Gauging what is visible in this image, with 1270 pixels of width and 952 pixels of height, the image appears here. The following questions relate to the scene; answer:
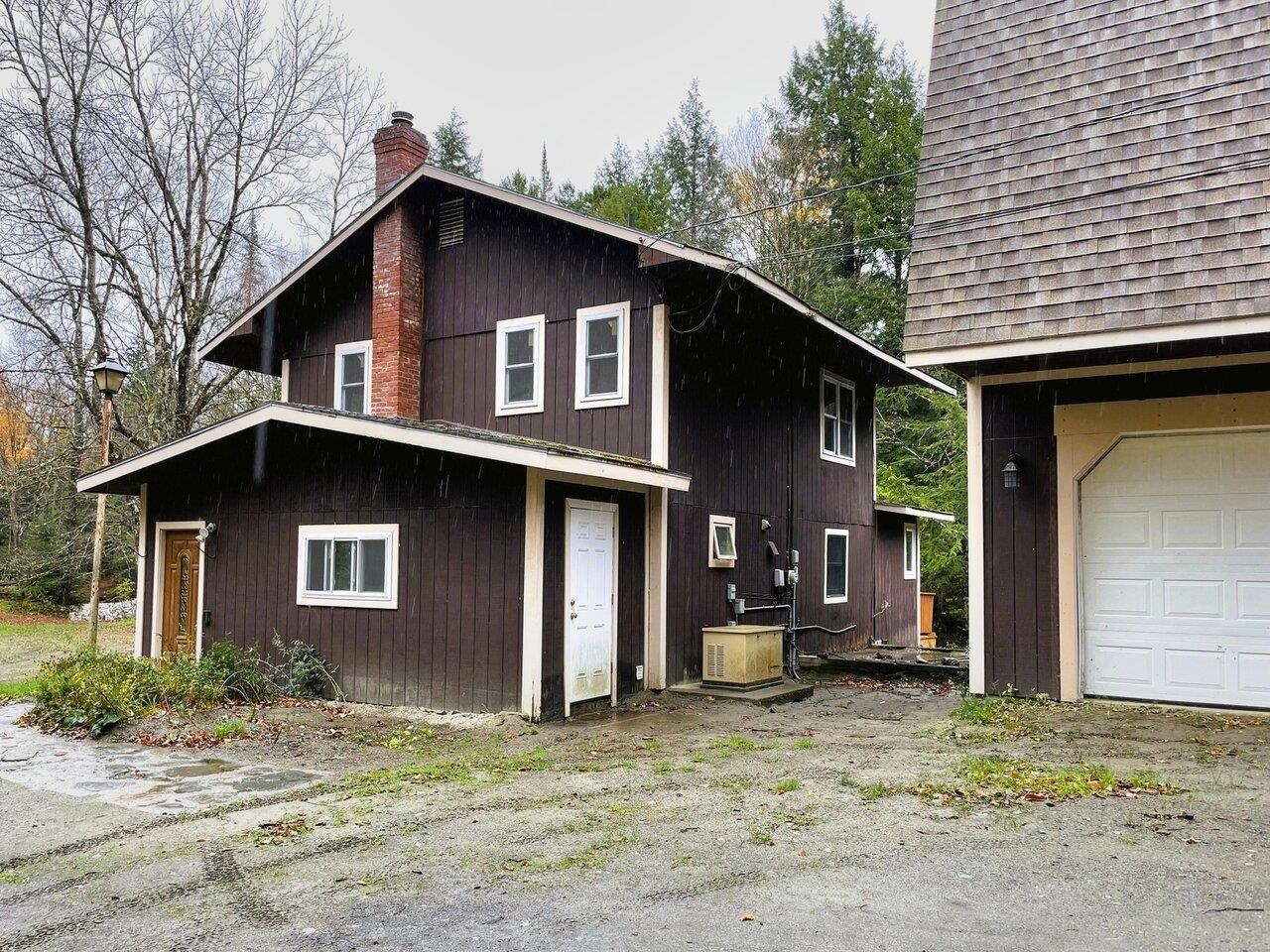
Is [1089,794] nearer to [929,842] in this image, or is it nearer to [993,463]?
[929,842]

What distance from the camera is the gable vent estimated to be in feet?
42.1

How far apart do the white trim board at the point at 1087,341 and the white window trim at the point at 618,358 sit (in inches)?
141

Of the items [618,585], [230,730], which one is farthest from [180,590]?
[618,585]

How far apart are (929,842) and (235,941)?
3390mm

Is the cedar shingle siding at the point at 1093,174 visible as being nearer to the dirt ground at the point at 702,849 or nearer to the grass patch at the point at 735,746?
the dirt ground at the point at 702,849

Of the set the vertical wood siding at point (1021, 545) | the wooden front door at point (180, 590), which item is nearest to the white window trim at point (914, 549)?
the vertical wood siding at point (1021, 545)

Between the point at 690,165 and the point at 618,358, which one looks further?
the point at 690,165

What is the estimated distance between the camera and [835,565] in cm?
1591

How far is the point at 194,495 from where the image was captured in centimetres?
1213

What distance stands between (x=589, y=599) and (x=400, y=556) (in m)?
2.08

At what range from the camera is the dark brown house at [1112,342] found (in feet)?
26.4

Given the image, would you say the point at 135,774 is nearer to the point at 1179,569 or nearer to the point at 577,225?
the point at 577,225

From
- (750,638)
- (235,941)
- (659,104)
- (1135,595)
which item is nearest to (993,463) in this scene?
(1135,595)

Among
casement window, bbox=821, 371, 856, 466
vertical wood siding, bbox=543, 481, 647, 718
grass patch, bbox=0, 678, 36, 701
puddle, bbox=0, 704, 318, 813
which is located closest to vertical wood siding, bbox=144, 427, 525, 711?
vertical wood siding, bbox=543, 481, 647, 718
